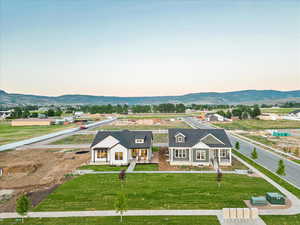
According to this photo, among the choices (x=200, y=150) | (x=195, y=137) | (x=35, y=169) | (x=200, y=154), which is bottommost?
(x=35, y=169)

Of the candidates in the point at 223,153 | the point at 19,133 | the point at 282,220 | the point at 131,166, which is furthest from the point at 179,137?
the point at 19,133

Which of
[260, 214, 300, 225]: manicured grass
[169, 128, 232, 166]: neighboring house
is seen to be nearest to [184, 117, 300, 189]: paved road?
[169, 128, 232, 166]: neighboring house

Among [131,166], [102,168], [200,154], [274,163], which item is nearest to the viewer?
[102,168]

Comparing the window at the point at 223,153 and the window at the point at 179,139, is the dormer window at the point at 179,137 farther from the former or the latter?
the window at the point at 223,153

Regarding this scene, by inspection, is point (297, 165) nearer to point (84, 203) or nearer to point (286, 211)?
point (286, 211)

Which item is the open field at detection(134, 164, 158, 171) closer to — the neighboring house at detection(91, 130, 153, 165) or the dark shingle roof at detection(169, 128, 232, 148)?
the neighboring house at detection(91, 130, 153, 165)

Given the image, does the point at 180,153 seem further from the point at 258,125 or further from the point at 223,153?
the point at 258,125

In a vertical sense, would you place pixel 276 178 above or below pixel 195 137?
below
